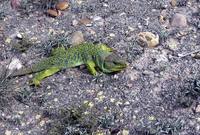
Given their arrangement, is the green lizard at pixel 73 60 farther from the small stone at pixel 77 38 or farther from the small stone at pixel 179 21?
the small stone at pixel 179 21

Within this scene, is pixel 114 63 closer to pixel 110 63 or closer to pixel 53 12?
pixel 110 63

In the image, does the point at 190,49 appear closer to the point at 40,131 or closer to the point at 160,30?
the point at 160,30

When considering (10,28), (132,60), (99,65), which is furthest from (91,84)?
(10,28)

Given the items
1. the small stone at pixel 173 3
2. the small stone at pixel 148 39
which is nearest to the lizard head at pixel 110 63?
the small stone at pixel 148 39

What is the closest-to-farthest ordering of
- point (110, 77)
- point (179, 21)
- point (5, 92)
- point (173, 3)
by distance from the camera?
point (5, 92), point (110, 77), point (179, 21), point (173, 3)

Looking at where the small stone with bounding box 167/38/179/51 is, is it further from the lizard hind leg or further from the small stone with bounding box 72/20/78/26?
the lizard hind leg

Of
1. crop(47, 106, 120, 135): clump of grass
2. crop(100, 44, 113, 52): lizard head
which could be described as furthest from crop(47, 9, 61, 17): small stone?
crop(47, 106, 120, 135): clump of grass

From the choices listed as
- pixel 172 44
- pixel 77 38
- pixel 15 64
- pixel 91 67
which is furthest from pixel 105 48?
pixel 15 64
